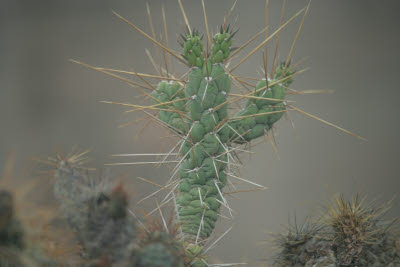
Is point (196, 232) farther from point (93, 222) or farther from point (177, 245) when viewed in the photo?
point (93, 222)

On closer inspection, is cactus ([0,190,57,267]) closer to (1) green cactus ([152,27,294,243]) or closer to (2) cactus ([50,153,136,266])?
(2) cactus ([50,153,136,266])

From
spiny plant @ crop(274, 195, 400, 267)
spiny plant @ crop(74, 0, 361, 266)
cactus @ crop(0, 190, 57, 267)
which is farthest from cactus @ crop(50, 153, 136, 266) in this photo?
spiny plant @ crop(274, 195, 400, 267)

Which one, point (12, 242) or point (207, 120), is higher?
point (207, 120)

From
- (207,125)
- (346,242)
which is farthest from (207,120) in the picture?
(346,242)

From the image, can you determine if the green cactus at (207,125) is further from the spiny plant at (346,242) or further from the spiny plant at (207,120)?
the spiny plant at (346,242)

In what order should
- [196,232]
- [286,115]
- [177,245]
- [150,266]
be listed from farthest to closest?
[286,115] → [196,232] → [177,245] → [150,266]

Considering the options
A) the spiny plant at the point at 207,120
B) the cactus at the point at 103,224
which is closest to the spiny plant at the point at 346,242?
the spiny plant at the point at 207,120

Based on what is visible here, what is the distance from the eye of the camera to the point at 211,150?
756 mm

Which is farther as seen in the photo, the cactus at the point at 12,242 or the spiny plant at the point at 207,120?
the spiny plant at the point at 207,120

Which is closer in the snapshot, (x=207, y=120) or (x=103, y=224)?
(x=103, y=224)

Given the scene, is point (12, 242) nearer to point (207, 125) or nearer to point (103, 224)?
point (103, 224)

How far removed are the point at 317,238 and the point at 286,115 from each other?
283mm

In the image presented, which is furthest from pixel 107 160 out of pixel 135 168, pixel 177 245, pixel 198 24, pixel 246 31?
pixel 177 245

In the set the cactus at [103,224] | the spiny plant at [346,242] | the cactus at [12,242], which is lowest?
the cactus at [12,242]
